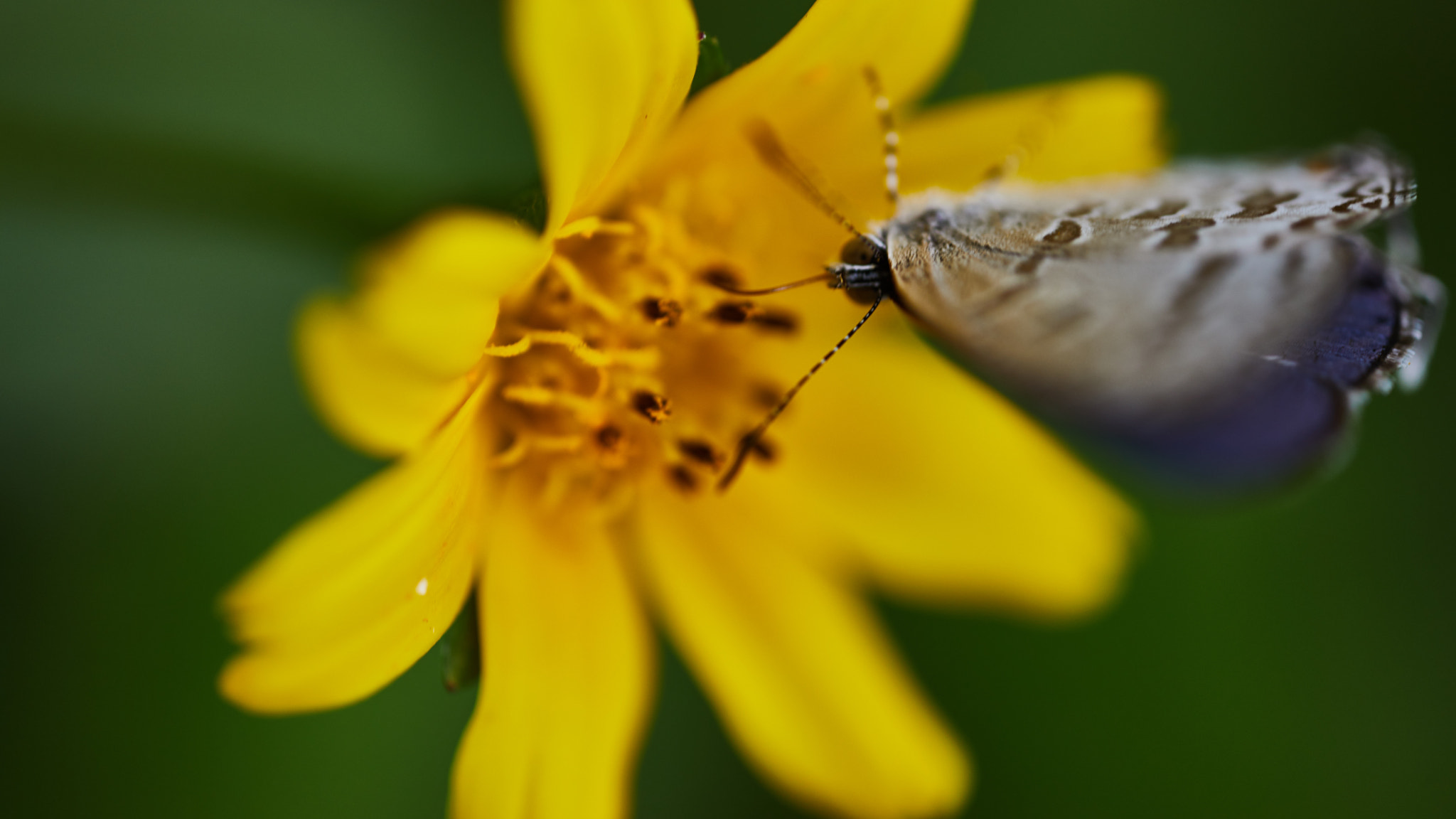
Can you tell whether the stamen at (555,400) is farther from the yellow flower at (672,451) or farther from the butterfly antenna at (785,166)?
the butterfly antenna at (785,166)

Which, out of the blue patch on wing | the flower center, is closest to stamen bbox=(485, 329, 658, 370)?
the flower center

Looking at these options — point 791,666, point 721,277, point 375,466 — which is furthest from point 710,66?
point 375,466

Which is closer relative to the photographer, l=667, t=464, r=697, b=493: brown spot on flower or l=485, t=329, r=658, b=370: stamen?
l=485, t=329, r=658, b=370: stamen

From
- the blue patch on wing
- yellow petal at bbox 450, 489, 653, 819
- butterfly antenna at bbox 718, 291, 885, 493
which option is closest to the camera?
the blue patch on wing

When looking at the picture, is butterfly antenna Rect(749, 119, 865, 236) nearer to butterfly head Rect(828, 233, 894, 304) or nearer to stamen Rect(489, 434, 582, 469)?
butterfly head Rect(828, 233, 894, 304)

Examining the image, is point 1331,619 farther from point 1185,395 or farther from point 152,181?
point 152,181

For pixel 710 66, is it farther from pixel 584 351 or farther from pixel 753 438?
pixel 753 438
